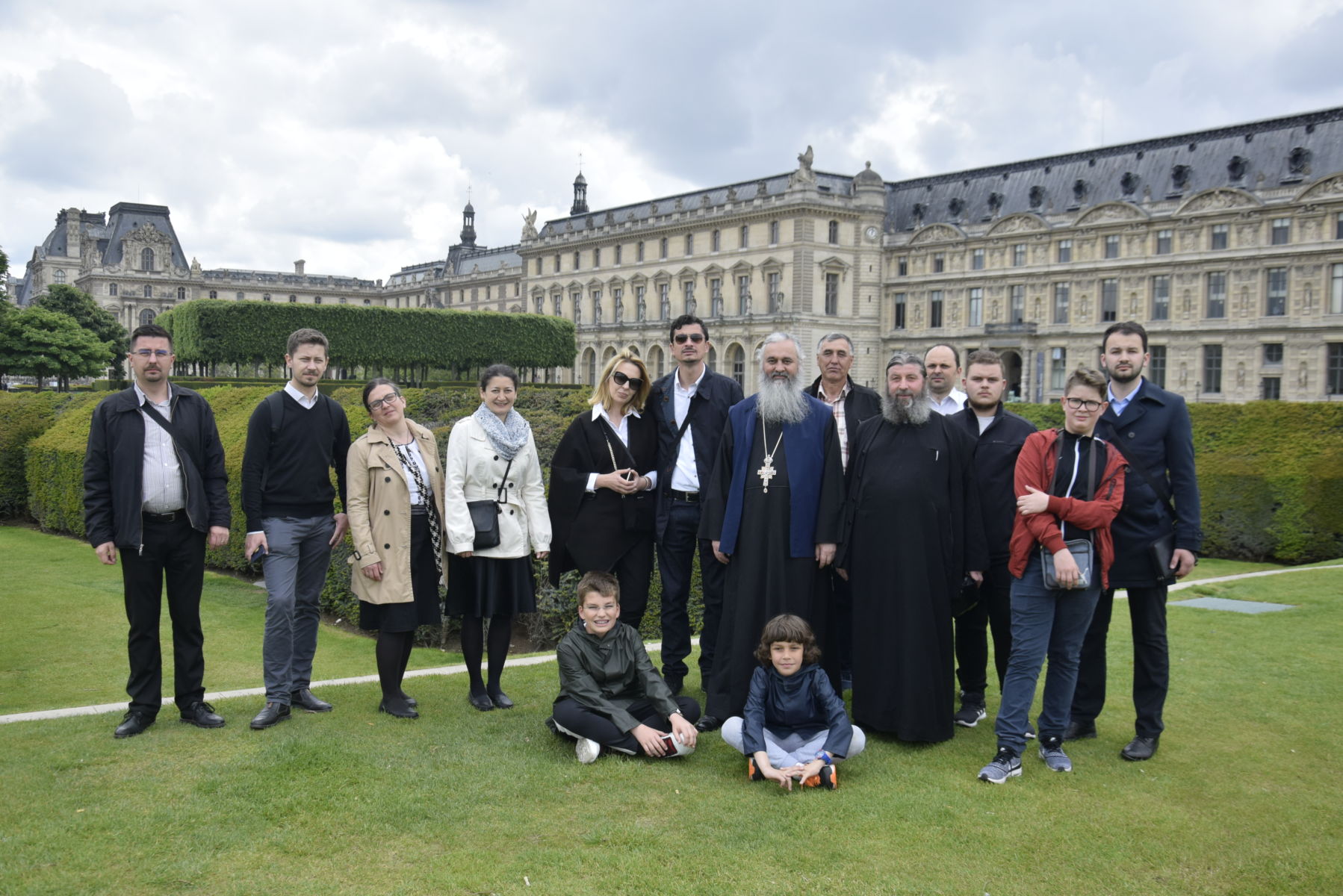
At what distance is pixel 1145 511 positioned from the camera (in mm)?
4922

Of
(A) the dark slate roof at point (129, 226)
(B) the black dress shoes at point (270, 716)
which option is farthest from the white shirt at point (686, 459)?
(A) the dark slate roof at point (129, 226)

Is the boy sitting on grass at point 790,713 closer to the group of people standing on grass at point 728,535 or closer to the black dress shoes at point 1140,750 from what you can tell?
the group of people standing on grass at point 728,535

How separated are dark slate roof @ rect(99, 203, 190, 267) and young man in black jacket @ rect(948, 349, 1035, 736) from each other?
95.8 m

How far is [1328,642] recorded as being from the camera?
286 inches

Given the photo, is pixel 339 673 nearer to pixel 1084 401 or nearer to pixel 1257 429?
pixel 1084 401

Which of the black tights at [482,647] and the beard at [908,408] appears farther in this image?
the black tights at [482,647]

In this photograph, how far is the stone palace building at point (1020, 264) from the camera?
41469mm

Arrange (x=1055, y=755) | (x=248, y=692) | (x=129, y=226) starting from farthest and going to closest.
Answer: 1. (x=129, y=226)
2. (x=248, y=692)
3. (x=1055, y=755)

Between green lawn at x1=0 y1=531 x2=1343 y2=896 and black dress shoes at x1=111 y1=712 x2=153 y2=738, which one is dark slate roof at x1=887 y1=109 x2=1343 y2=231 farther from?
black dress shoes at x1=111 y1=712 x2=153 y2=738

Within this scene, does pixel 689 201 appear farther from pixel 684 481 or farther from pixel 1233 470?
pixel 684 481

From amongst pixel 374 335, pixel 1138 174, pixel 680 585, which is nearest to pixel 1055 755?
pixel 680 585

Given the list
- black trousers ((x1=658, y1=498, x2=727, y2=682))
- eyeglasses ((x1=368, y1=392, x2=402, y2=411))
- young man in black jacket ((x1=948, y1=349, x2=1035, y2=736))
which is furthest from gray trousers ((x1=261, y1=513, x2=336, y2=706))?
young man in black jacket ((x1=948, y1=349, x2=1035, y2=736))

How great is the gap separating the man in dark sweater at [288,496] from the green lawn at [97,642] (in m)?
0.52

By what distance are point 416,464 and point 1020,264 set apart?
49814 mm
